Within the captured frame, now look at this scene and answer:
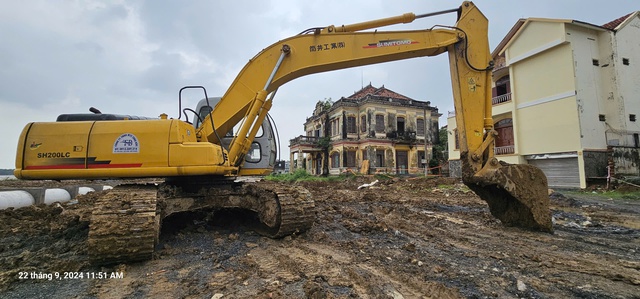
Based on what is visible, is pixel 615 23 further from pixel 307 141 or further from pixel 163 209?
pixel 307 141

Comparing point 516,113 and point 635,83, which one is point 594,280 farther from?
point 635,83

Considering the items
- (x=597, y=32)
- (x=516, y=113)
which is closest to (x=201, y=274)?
(x=516, y=113)

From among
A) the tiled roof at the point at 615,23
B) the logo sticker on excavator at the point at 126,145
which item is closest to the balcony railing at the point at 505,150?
the tiled roof at the point at 615,23

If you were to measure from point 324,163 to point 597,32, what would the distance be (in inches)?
846

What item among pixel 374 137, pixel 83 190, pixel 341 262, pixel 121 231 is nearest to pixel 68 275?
pixel 121 231

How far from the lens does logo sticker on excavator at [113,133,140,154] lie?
4281 millimetres

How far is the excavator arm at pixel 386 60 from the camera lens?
16.8 feet

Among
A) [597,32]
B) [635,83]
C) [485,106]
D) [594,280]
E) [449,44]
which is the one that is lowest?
[594,280]

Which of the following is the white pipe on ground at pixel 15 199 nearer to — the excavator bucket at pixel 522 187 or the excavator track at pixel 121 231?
the excavator track at pixel 121 231

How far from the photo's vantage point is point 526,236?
4.78 m

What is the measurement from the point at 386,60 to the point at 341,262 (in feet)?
11.7

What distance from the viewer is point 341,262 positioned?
3.60m

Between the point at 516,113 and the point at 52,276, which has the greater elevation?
the point at 516,113

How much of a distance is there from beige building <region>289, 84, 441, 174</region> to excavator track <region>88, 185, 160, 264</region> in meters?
23.6
